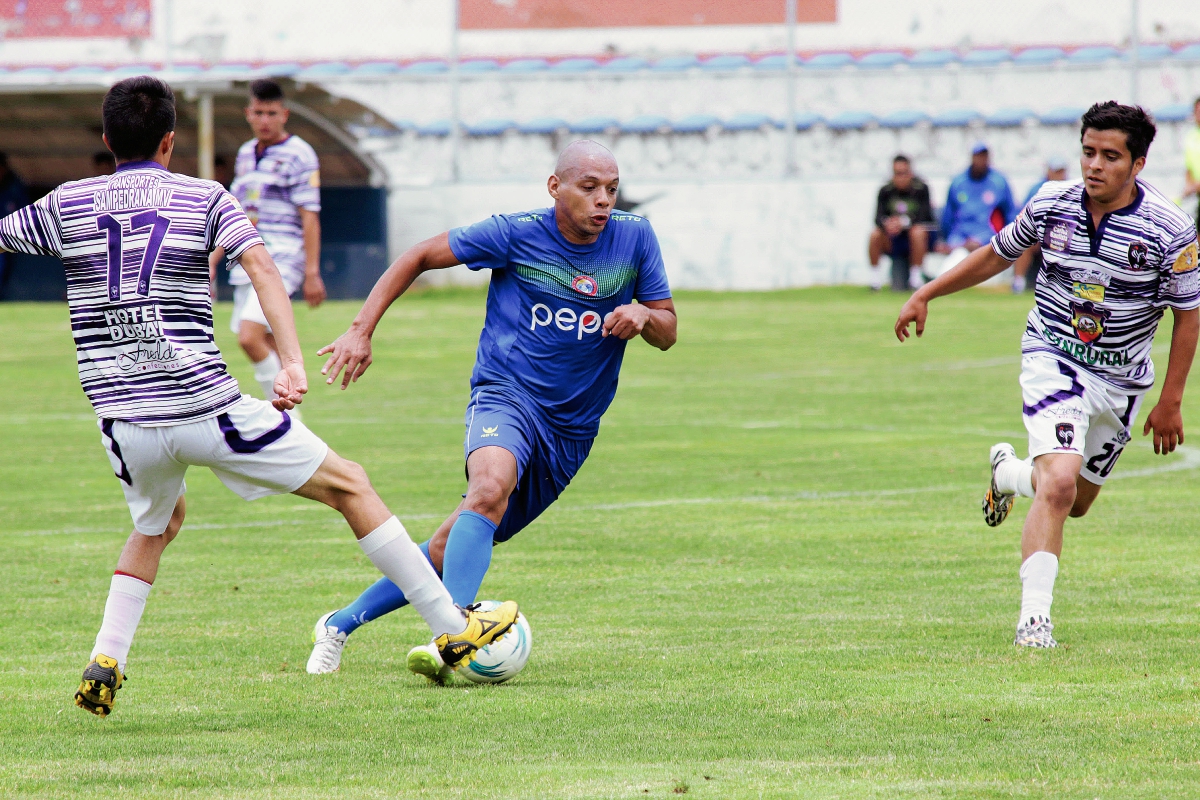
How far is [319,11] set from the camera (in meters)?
31.9

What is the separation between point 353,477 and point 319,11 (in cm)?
2824

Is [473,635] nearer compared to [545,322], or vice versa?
[473,635]

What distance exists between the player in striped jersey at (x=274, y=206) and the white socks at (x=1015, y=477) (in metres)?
6.64

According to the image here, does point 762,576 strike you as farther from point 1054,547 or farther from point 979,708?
point 979,708

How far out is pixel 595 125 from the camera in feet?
95.0

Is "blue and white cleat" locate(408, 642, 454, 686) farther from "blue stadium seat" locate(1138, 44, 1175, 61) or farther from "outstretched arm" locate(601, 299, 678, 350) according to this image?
"blue stadium seat" locate(1138, 44, 1175, 61)

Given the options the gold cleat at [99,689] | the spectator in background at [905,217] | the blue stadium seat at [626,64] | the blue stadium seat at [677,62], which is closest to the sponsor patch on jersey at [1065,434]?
the gold cleat at [99,689]

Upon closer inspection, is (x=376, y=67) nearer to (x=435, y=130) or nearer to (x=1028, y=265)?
(x=435, y=130)

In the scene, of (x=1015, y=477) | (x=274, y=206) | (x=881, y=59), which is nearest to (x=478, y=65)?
(x=881, y=59)

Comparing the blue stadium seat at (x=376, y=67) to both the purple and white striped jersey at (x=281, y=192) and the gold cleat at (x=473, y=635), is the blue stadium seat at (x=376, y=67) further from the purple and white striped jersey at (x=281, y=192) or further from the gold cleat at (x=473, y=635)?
the gold cleat at (x=473, y=635)

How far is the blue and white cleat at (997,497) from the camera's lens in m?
7.18

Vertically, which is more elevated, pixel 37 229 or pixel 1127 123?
pixel 1127 123

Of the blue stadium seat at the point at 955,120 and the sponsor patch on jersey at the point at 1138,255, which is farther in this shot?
the blue stadium seat at the point at 955,120

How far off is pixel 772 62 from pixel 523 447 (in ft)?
84.0
